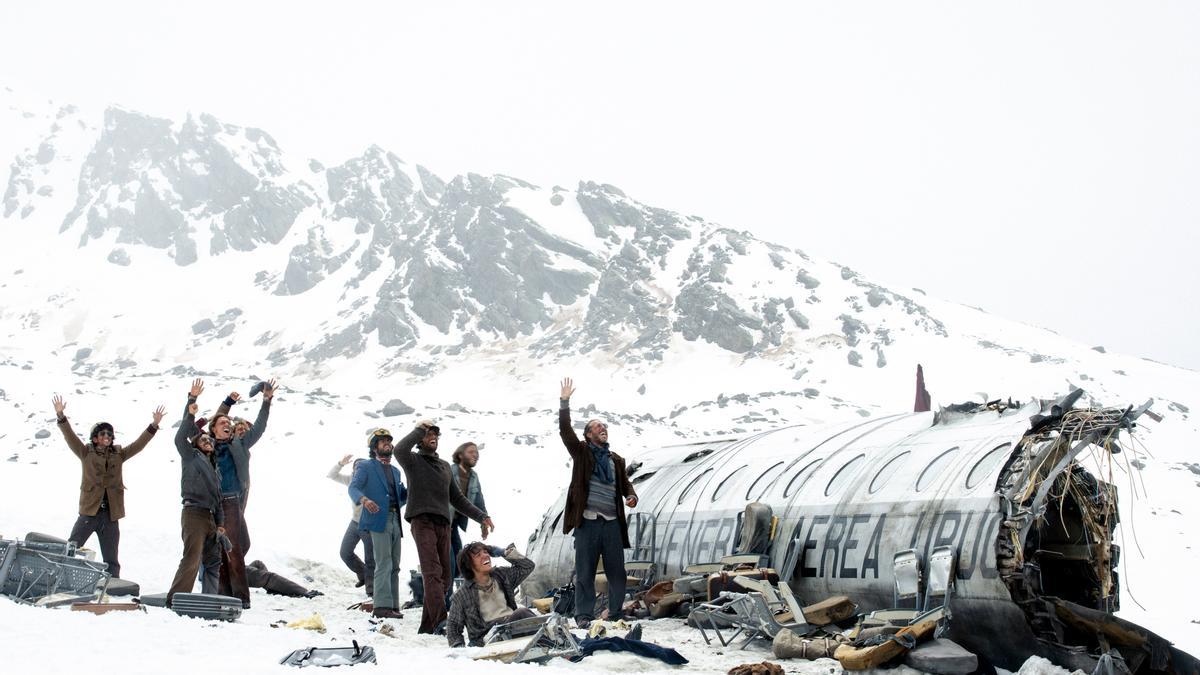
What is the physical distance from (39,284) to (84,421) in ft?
349

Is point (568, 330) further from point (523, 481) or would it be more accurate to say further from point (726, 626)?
point (726, 626)

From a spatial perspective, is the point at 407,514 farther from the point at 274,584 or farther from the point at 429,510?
the point at 274,584

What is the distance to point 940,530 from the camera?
356 inches

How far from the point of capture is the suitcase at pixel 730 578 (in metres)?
10.3

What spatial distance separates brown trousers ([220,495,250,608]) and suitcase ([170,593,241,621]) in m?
1.67

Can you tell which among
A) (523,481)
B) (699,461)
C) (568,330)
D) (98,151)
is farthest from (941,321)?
(98,151)

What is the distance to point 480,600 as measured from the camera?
32.7ft

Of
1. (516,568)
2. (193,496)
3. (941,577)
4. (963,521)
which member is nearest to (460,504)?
(516,568)

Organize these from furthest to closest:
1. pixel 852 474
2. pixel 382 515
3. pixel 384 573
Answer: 1. pixel 382 515
2. pixel 384 573
3. pixel 852 474

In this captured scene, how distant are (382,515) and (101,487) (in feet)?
10.1

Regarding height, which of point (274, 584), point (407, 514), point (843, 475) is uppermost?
point (843, 475)

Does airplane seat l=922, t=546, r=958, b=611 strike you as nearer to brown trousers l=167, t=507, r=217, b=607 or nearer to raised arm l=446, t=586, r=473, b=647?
raised arm l=446, t=586, r=473, b=647

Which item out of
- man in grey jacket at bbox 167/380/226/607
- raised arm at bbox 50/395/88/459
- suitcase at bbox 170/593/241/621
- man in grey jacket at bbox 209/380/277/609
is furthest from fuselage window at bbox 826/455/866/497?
raised arm at bbox 50/395/88/459

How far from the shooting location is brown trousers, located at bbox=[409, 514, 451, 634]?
10930mm
